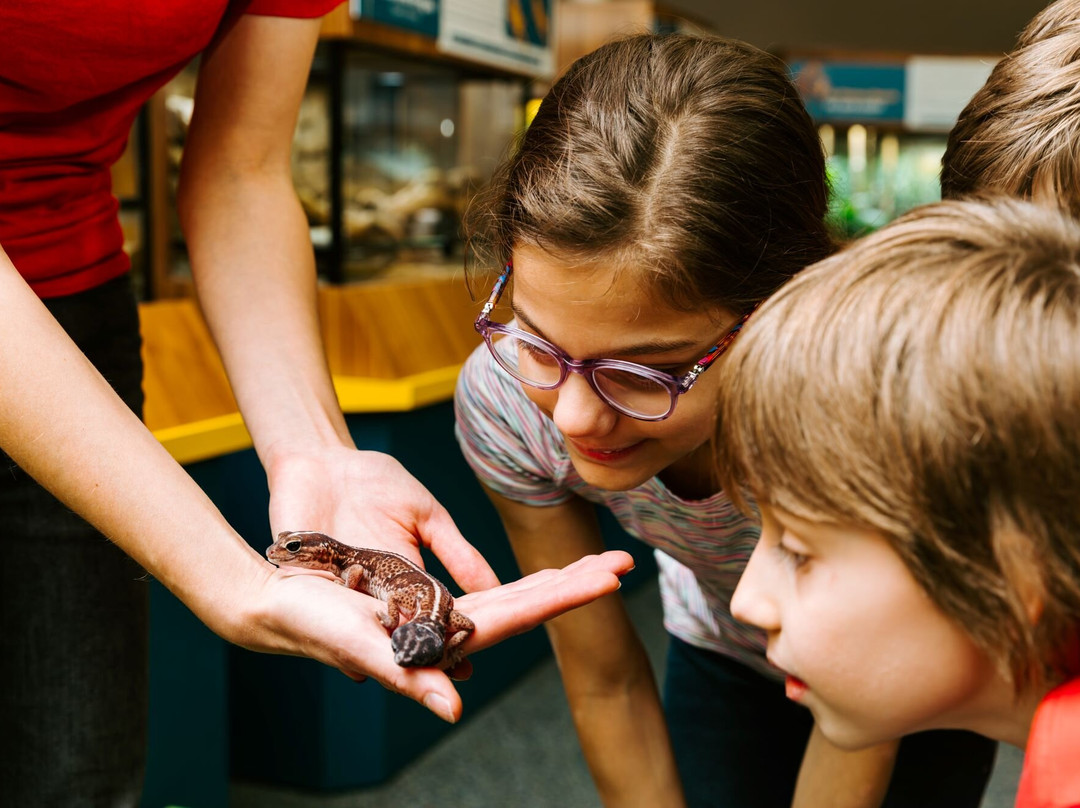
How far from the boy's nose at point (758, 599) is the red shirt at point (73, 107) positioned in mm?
908

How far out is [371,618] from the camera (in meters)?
1.02

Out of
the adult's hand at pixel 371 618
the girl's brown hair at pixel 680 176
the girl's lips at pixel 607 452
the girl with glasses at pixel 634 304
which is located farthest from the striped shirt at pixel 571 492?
the adult's hand at pixel 371 618

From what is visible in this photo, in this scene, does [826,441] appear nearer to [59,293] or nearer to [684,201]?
[684,201]

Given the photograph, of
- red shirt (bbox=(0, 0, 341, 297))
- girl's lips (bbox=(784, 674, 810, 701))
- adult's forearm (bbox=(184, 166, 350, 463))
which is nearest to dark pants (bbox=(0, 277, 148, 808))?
red shirt (bbox=(0, 0, 341, 297))

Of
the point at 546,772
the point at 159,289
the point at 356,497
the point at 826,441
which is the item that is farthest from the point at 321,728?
the point at 826,441

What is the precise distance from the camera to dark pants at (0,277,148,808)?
4.40 ft

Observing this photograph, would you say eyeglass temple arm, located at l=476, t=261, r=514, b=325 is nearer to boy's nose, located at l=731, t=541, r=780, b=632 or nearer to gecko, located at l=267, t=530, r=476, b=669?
gecko, located at l=267, t=530, r=476, b=669

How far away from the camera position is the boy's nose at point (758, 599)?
939 millimetres

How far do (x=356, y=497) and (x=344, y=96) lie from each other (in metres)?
2.83

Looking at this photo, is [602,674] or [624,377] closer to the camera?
[624,377]

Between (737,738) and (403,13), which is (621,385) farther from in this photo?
(403,13)

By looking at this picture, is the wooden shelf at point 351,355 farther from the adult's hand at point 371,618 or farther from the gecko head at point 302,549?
the adult's hand at point 371,618

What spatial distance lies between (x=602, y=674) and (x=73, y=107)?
1.06 m

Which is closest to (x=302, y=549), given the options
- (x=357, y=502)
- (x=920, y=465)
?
(x=357, y=502)
